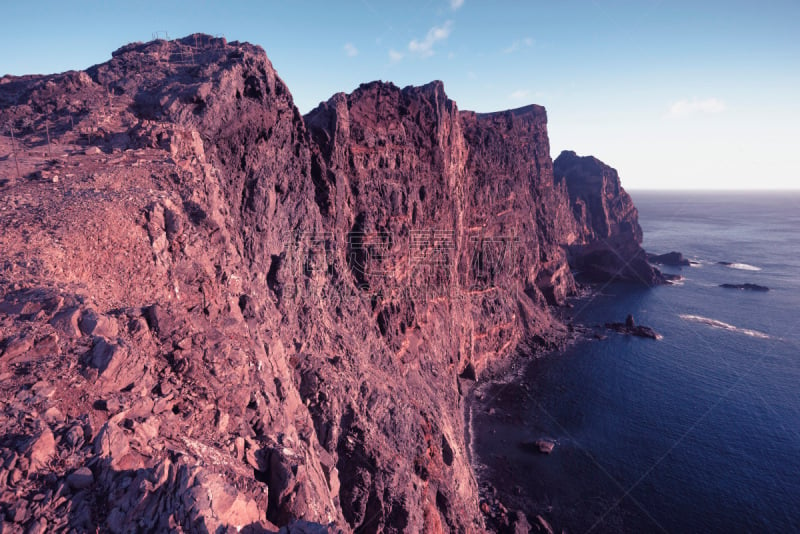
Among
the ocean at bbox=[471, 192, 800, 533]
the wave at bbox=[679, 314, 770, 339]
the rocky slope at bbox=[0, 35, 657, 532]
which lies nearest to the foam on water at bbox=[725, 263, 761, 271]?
the ocean at bbox=[471, 192, 800, 533]

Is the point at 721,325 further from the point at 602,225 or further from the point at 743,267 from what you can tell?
the point at 743,267

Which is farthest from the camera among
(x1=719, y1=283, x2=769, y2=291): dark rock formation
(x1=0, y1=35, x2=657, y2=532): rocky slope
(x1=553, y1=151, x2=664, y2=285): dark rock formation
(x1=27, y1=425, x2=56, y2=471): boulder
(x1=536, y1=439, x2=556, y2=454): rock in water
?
(x1=553, y1=151, x2=664, y2=285): dark rock formation

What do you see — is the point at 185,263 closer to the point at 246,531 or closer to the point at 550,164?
the point at 246,531

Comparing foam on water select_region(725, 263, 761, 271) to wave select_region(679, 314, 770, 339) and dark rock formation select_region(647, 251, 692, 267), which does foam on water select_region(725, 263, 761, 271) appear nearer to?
dark rock formation select_region(647, 251, 692, 267)

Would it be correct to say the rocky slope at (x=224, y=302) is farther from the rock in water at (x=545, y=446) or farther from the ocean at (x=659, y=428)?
the rock in water at (x=545, y=446)

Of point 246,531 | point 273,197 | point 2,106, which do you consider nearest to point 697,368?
point 273,197

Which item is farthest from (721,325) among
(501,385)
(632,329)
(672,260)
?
(672,260)
